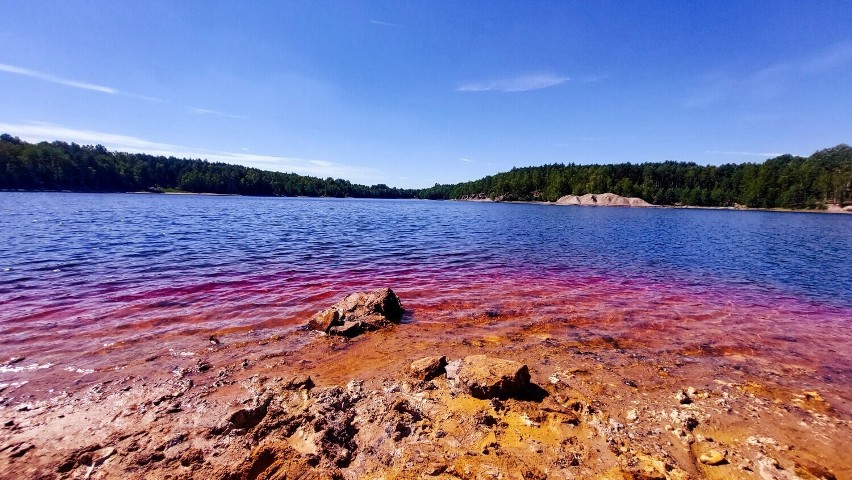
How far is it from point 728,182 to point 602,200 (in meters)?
57.5

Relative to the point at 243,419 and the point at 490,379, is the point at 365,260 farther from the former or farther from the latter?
the point at 243,419

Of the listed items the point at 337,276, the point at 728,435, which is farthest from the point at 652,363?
the point at 337,276

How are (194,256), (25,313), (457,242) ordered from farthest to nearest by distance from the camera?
(457,242) < (194,256) < (25,313)

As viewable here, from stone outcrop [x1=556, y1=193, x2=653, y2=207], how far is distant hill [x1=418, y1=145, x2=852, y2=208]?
881 cm

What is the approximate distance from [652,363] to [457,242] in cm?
2434

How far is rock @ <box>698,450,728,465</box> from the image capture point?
4.48 m

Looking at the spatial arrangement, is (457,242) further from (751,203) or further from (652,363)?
(751,203)

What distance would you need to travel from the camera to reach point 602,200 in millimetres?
164125

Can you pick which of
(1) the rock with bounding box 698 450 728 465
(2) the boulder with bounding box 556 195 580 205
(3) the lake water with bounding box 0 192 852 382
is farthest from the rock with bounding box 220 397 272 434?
(2) the boulder with bounding box 556 195 580 205

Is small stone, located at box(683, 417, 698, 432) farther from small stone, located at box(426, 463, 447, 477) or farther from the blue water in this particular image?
the blue water

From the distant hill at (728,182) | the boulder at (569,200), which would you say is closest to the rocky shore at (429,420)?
the boulder at (569,200)

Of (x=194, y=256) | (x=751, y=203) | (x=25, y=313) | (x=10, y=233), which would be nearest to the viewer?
(x=25, y=313)

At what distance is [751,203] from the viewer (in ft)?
462

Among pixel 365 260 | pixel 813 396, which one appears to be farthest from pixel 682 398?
pixel 365 260
